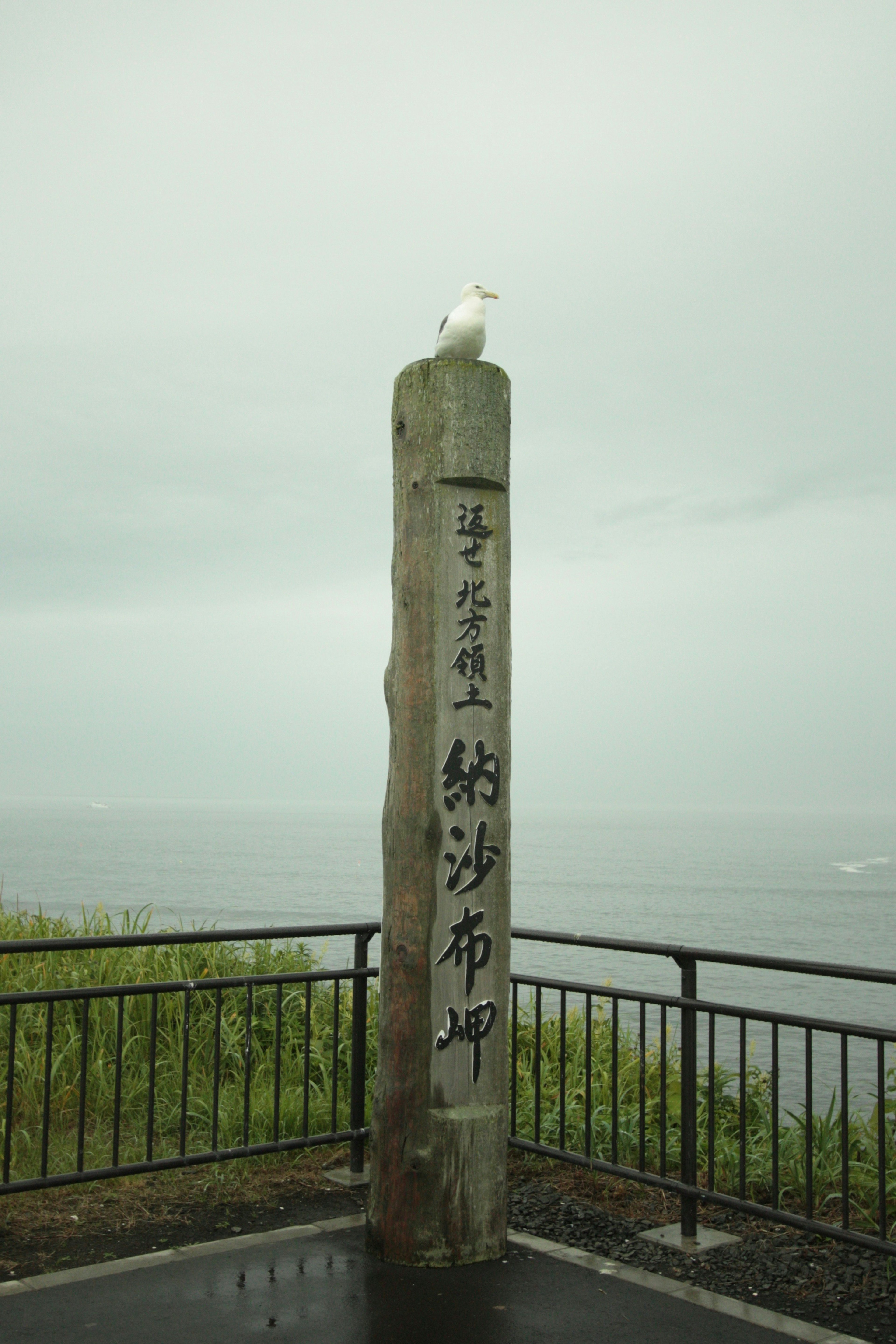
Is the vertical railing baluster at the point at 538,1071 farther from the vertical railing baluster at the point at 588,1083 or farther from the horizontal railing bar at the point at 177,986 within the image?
the horizontal railing bar at the point at 177,986

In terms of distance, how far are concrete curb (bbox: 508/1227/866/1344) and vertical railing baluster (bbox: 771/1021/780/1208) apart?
49cm

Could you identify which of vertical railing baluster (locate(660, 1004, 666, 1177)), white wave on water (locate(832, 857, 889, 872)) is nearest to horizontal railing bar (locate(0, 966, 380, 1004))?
vertical railing baluster (locate(660, 1004, 666, 1177))

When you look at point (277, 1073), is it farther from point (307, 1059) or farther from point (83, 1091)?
point (83, 1091)

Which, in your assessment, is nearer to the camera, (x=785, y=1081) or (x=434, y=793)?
(x=434, y=793)

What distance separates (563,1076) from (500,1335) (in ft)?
5.36

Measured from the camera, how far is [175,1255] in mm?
4359

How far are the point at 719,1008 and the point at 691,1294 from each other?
3.47ft

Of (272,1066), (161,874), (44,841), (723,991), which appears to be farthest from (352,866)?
(272,1066)

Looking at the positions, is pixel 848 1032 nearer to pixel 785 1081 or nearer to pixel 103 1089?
pixel 103 1089

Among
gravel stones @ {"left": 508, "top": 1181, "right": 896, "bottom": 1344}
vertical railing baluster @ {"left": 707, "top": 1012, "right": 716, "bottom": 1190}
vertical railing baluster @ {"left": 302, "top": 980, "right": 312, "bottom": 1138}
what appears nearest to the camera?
gravel stones @ {"left": 508, "top": 1181, "right": 896, "bottom": 1344}

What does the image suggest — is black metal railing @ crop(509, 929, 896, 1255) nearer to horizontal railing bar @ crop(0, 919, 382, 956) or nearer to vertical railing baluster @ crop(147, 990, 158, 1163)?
horizontal railing bar @ crop(0, 919, 382, 956)

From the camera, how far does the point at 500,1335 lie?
366cm

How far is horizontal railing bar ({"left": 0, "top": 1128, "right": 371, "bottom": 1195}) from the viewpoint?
14.8ft

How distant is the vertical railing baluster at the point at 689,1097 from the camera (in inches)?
183
